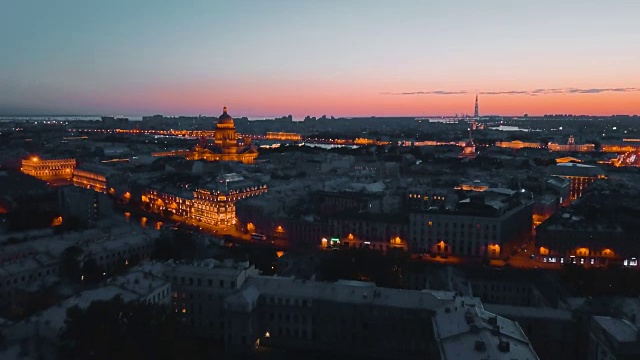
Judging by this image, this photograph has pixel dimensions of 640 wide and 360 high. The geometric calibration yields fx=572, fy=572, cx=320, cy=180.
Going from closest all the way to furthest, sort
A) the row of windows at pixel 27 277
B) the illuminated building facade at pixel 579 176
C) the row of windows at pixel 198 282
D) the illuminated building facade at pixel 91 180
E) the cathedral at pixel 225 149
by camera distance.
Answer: the row of windows at pixel 198 282 → the row of windows at pixel 27 277 → the illuminated building facade at pixel 579 176 → the illuminated building facade at pixel 91 180 → the cathedral at pixel 225 149

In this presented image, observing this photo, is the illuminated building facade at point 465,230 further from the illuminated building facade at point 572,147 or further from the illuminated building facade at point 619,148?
the illuminated building facade at point 619,148

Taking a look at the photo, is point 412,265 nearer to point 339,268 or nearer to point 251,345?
point 339,268

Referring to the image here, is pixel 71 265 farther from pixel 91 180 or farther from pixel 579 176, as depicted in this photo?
pixel 579 176

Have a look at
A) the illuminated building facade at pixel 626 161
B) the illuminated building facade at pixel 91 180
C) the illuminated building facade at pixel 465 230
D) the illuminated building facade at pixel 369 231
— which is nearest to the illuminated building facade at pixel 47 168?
the illuminated building facade at pixel 91 180

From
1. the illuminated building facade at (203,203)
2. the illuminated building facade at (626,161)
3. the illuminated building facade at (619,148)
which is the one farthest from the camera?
the illuminated building facade at (619,148)

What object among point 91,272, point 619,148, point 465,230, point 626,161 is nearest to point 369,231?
point 465,230
